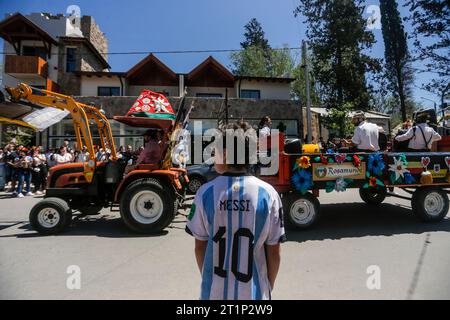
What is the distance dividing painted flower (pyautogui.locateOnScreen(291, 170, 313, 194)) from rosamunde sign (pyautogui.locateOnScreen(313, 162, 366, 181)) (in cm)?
14

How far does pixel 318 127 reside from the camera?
85.3ft

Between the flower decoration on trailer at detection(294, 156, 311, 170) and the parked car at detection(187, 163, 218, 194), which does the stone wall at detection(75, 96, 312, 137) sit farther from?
the flower decoration on trailer at detection(294, 156, 311, 170)

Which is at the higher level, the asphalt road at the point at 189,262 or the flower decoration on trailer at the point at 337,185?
the flower decoration on trailer at the point at 337,185

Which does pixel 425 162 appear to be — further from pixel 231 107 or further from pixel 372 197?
pixel 231 107

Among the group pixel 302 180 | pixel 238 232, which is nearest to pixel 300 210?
pixel 302 180

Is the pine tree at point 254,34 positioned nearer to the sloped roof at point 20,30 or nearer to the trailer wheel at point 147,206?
the sloped roof at point 20,30

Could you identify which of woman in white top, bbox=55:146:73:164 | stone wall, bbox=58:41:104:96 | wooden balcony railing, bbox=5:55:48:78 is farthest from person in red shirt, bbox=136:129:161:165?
wooden balcony railing, bbox=5:55:48:78

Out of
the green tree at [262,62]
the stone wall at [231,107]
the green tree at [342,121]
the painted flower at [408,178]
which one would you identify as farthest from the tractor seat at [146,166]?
the green tree at [262,62]

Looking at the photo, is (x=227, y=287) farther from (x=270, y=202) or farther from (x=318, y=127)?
(x=318, y=127)

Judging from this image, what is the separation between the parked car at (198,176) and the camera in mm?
10125

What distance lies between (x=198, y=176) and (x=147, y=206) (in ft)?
15.7

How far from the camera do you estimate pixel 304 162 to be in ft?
16.9

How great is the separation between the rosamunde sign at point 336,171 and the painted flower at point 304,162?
6.0 inches
